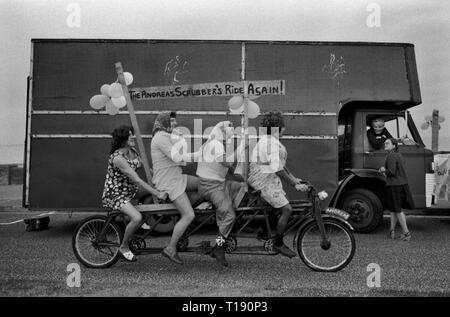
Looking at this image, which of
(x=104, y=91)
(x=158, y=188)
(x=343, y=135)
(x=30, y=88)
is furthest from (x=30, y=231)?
(x=343, y=135)

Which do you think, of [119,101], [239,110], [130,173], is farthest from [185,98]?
[130,173]

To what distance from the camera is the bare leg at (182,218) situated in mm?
5324

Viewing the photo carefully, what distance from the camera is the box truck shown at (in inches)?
304

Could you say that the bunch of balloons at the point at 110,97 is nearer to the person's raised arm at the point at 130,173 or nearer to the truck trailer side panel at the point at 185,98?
the truck trailer side panel at the point at 185,98

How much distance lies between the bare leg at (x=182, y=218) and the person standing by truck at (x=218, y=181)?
0.24 meters

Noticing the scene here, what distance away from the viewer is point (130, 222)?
17.6ft

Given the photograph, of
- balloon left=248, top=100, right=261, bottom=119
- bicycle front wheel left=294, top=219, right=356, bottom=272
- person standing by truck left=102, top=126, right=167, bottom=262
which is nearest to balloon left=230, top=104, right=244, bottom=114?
balloon left=248, top=100, right=261, bottom=119

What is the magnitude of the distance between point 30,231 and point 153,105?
3.37 meters

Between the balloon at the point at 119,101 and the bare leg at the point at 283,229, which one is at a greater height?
the balloon at the point at 119,101

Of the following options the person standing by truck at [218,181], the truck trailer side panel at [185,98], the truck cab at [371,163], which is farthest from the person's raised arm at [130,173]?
the truck cab at [371,163]

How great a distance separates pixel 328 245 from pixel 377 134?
3839 mm

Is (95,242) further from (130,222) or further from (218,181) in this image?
(218,181)

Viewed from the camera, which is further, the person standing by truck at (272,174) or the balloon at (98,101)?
the balloon at (98,101)
